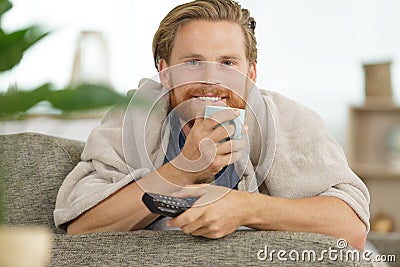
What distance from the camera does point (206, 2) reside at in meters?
1.57

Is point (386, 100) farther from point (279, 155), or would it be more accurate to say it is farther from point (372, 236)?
point (279, 155)

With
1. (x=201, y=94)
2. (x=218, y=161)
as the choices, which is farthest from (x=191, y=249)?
(x=201, y=94)

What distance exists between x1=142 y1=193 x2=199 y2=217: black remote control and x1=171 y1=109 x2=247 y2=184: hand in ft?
Answer: 0.63

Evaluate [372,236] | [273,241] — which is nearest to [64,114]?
[273,241]

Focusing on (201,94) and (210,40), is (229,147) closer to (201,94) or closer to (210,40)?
(201,94)

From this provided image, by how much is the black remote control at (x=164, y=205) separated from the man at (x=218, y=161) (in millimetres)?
63

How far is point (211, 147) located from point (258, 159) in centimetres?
22

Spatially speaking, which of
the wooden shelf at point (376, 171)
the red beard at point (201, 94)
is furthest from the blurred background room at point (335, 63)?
the red beard at point (201, 94)

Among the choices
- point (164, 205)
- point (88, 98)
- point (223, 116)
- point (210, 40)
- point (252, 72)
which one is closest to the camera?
point (88, 98)

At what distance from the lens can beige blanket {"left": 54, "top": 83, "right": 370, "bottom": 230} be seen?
57.0 inches

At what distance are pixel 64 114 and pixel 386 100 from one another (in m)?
4.00

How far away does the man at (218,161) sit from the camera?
1356 mm

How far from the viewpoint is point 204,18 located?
1.53 m

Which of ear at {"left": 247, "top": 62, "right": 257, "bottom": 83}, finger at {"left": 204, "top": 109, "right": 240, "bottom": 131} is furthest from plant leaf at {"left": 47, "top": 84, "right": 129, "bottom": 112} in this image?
ear at {"left": 247, "top": 62, "right": 257, "bottom": 83}
